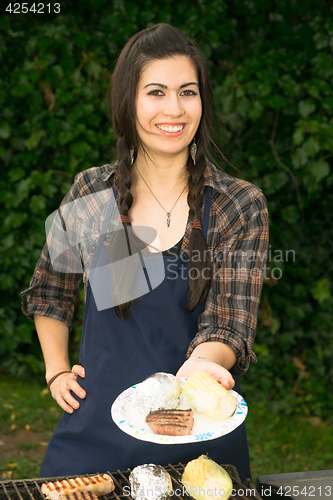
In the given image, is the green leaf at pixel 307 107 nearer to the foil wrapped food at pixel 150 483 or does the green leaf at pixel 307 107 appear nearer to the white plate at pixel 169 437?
the white plate at pixel 169 437

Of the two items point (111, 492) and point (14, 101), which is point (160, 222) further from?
point (14, 101)

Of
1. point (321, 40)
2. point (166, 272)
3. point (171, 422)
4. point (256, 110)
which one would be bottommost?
point (171, 422)

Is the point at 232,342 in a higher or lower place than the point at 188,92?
lower

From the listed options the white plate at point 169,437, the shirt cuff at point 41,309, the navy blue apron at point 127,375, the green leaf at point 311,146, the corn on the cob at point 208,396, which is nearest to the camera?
the white plate at point 169,437

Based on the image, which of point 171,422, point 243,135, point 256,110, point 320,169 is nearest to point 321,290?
point 320,169

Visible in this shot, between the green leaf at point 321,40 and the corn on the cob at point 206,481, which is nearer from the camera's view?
the corn on the cob at point 206,481

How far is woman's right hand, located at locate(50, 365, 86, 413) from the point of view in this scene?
172 cm

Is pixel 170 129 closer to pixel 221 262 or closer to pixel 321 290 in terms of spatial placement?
pixel 221 262

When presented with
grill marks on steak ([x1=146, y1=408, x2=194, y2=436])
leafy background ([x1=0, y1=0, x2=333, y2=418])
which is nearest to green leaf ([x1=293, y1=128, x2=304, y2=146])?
leafy background ([x1=0, y1=0, x2=333, y2=418])

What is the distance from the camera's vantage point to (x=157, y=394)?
4.28 feet

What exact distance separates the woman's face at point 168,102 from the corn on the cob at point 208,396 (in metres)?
0.82

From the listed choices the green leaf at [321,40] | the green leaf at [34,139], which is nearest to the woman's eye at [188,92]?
the green leaf at [321,40]

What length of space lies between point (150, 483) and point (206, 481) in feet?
0.46

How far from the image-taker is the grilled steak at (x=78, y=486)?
1.20 metres
